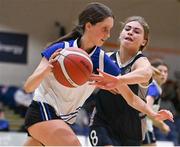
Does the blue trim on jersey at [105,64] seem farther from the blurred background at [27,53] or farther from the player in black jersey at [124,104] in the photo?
the blurred background at [27,53]

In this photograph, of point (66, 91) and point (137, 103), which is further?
point (137, 103)

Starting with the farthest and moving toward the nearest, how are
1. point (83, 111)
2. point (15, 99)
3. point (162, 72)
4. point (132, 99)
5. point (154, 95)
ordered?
point (15, 99)
point (83, 111)
point (162, 72)
point (154, 95)
point (132, 99)

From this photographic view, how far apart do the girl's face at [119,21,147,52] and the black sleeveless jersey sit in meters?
0.13

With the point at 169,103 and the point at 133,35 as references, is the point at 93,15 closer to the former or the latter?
the point at 133,35

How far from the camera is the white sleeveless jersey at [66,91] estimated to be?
2.35m

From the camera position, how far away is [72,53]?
2244 mm

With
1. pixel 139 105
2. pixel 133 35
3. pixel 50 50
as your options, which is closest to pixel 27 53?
pixel 133 35

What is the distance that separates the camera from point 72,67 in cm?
223

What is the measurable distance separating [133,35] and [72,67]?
0.64 m

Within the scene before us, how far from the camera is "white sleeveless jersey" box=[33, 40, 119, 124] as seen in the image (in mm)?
2354

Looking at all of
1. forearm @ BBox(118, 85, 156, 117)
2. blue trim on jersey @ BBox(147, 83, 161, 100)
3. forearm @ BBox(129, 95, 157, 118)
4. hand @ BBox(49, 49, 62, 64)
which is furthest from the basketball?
blue trim on jersey @ BBox(147, 83, 161, 100)

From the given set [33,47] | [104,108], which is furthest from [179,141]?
[104,108]

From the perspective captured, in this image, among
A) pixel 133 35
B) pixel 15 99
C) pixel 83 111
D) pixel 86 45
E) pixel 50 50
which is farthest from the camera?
pixel 15 99

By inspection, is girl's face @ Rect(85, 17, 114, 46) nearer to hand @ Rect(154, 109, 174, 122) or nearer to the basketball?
the basketball
